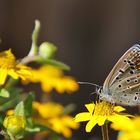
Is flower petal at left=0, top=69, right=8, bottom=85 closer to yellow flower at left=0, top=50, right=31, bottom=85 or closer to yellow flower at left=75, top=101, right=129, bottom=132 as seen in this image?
yellow flower at left=0, top=50, right=31, bottom=85

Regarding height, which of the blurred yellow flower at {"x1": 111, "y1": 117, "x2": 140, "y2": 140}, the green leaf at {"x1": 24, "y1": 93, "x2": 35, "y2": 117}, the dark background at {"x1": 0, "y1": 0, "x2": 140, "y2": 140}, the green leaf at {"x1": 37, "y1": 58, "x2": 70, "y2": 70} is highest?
the blurred yellow flower at {"x1": 111, "y1": 117, "x2": 140, "y2": 140}

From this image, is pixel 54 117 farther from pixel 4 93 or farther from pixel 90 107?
pixel 4 93

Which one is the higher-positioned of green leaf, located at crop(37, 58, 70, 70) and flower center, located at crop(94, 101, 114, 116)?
green leaf, located at crop(37, 58, 70, 70)

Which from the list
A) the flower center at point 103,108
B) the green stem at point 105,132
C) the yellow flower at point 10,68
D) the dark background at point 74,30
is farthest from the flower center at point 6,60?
the dark background at point 74,30

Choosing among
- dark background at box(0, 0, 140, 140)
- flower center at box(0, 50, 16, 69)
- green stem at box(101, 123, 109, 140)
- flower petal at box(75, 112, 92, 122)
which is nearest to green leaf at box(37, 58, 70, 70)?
flower center at box(0, 50, 16, 69)

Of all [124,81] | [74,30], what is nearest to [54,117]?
[124,81]

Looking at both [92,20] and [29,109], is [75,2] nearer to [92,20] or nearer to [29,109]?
[92,20]

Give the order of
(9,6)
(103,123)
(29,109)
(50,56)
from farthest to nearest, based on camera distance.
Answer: (9,6), (50,56), (29,109), (103,123)

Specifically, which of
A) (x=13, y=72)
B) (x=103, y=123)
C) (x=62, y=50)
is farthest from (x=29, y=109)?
(x=62, y=50)
